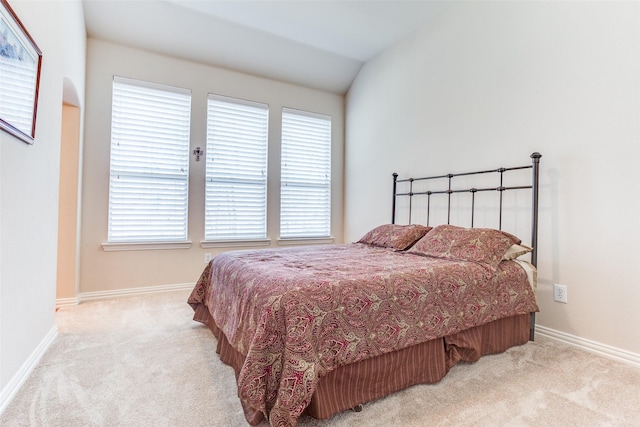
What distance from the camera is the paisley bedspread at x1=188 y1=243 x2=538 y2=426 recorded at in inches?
45.8

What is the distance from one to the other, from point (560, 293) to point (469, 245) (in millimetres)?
768

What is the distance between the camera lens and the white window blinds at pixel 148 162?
314cm

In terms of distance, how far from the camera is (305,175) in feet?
13.6

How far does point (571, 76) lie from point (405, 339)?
2.11 metres

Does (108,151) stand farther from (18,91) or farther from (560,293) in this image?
(560,293)

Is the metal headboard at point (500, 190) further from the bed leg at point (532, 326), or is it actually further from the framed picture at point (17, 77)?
the framed picture at point (17, 77)

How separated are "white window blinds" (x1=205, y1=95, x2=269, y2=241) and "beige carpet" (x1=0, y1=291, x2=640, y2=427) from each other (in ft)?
5.54

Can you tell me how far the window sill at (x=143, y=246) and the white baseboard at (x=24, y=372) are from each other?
115 centimetres

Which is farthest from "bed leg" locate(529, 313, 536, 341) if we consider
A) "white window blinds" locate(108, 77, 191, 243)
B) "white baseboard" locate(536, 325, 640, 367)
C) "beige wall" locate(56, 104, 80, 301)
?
"beige wall" locate(56, 104, 80, 301)

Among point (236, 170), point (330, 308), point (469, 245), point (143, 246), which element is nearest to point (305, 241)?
point (236, 170)

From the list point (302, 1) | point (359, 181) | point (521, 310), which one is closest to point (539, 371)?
point (521, 310)

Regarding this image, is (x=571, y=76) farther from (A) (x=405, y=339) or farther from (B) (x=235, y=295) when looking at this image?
(B) (x=235, y=295)

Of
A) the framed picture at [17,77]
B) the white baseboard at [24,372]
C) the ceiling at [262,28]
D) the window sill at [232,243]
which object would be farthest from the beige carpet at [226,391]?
the ceiling at [262,28]

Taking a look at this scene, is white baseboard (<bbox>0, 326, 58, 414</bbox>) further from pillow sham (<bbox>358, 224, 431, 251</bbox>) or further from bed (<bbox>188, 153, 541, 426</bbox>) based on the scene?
pillow sham (<bbox>358, 224, 431, 251</bbox>)
